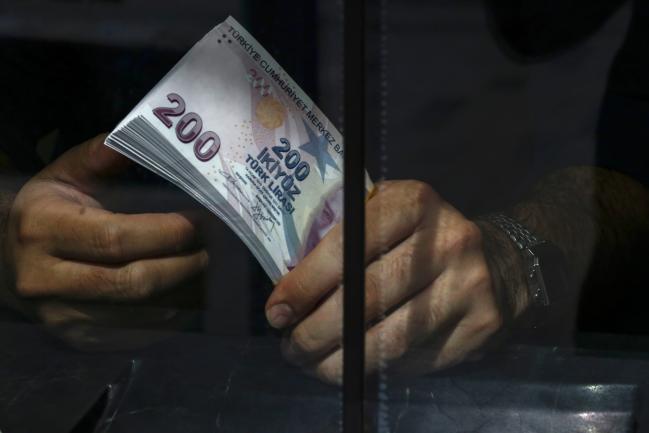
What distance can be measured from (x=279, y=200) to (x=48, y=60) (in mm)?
447

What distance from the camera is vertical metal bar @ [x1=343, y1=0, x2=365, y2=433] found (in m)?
1.49

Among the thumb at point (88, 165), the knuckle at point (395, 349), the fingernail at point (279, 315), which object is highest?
the thumb at point (88, 165)

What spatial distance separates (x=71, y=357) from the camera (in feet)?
5.64

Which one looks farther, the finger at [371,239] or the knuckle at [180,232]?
the knuckle at [180,232]

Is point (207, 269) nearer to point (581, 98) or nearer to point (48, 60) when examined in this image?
point (48, 60)

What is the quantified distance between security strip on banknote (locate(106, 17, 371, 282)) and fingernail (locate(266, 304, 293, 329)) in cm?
6

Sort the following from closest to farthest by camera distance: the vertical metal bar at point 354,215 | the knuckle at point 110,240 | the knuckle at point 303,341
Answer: the vertical metal bar at point 354,215, the knuckle at point 303,341, the knuckle at point 110,240

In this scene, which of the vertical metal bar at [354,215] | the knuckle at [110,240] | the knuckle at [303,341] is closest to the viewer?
the vertical metal bar at [354,215]

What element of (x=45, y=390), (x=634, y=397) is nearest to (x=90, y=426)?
(x=45, y=390)

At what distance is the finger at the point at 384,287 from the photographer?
60.4 inches

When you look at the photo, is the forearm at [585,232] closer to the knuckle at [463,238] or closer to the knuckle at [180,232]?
the knuckle at [463,238]

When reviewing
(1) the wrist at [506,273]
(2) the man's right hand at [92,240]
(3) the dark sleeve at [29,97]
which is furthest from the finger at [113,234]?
(1) the wrist at [506,273]

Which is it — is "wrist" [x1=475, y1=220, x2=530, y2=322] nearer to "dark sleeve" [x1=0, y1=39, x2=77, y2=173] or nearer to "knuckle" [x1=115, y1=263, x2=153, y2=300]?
"knuckle" [x1=115, y1=263, x2=153, y2=300]

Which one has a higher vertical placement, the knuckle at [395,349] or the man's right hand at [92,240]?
the man's right hand at [92,240]
